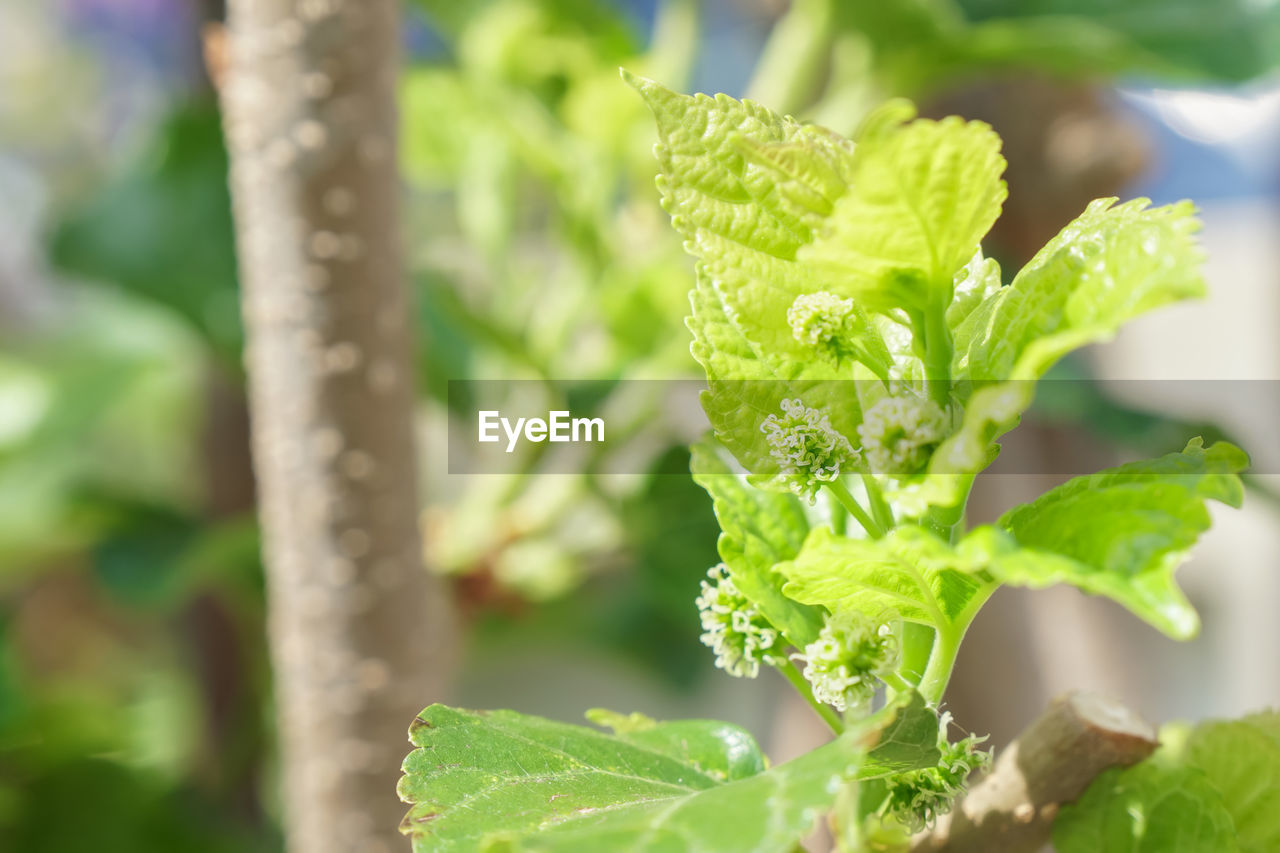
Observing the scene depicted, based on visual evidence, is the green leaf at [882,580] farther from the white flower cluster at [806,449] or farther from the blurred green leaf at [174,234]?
the blurred green leaf at [174,234]

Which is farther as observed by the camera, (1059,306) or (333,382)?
(333,382)

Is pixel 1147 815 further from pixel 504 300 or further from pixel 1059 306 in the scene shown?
pixel 504 300

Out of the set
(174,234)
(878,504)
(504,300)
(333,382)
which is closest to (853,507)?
(878,504)

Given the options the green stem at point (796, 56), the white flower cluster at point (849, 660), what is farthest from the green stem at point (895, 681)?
the green stem at point (796, 56)

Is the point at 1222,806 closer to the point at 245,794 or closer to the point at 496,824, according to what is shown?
the point at 496,824

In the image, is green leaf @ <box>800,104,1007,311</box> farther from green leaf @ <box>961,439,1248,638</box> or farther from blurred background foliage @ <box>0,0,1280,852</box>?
blurred background foliage @ <box>0,0,1280,852</box>

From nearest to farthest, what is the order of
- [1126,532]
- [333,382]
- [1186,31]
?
[1126,532] < [333,382] < [1186,31]
